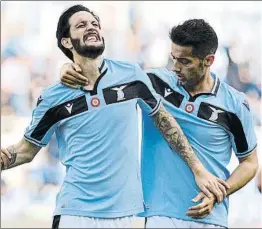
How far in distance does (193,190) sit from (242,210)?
3.44 m

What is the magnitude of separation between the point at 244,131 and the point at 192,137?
24 centimetres

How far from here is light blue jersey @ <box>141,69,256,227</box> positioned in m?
3.63

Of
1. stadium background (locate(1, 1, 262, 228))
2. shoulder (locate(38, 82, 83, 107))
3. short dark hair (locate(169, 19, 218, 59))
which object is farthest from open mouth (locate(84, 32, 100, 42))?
stadium background (locate(1, 1, 262, 228))

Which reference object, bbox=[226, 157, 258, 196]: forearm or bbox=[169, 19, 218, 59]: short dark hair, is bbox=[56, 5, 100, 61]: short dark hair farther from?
bbox=[226, 157, 258, 196]: forearm

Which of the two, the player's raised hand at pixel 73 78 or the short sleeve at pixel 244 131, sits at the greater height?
the player's raised hand at pixel 73 78

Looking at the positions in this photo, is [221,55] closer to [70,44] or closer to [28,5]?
[28,5]

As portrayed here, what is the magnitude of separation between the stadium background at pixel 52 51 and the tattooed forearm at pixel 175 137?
3.52 metres

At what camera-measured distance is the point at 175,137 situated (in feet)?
11.7

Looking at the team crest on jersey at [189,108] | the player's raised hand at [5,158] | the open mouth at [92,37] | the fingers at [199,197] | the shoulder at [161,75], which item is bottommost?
the fingers at [199,197]

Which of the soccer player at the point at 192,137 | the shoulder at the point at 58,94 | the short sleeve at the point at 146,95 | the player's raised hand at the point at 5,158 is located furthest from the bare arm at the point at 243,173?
the player's raised hand at the point at 5,158

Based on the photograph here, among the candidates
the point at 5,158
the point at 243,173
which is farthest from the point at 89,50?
the point at 243,173

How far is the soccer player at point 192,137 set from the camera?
3625mm

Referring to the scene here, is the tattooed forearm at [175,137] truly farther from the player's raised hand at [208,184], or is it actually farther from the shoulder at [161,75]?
the shoulder at [161,75]

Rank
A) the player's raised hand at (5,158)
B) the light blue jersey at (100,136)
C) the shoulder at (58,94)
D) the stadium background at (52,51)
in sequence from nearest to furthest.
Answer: the light blue jersey at (100,136), the shoulder at (58,94), the player's raised hand at (5,158), the stadium background at (52,51)
